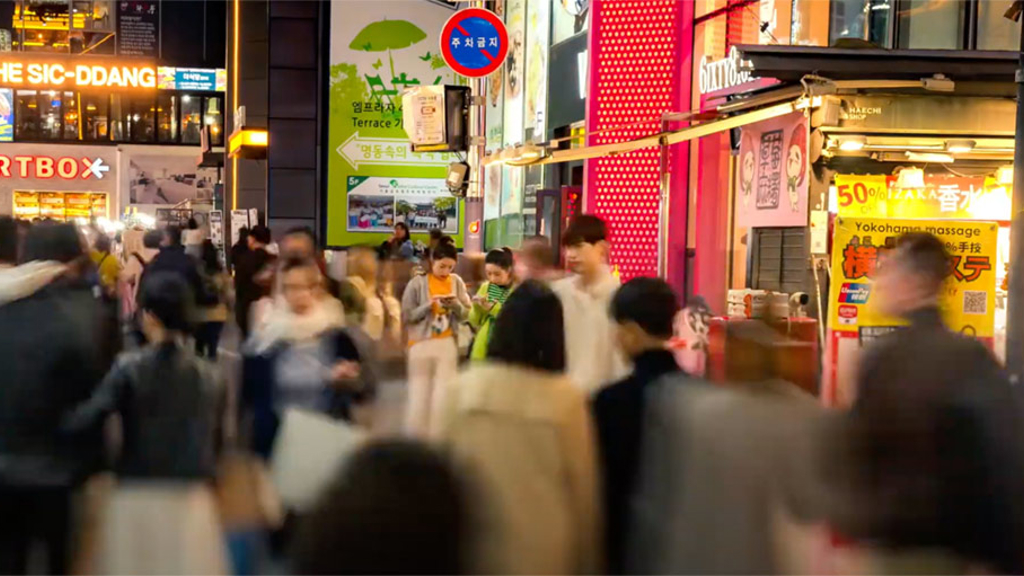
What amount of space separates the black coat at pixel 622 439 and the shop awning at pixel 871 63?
6.61 metres

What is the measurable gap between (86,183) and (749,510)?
1982 inches

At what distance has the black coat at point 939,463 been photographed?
379 cm

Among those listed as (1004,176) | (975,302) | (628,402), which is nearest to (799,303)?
(1004,176)

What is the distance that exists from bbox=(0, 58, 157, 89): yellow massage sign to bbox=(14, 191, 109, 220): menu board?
30636 millimetres

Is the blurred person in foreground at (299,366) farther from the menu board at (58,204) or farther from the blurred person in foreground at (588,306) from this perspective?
the menu board at (58,204)

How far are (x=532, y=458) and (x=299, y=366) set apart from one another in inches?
77.6

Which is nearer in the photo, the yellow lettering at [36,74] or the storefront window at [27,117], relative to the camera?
the yellow lettering at [36,74]

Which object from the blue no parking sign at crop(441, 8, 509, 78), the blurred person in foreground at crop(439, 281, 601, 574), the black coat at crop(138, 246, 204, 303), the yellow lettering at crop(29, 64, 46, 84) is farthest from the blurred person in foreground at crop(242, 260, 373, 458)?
the yellow lettering at crop(29, 64, 46, 84)

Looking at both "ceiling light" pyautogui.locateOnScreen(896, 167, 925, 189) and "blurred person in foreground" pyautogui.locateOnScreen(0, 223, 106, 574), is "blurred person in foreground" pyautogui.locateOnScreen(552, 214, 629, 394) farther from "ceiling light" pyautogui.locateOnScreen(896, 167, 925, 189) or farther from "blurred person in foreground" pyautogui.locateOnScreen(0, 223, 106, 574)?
"ceiling light" pyautogui.locateOnScreen(896, 167, 925, 189)

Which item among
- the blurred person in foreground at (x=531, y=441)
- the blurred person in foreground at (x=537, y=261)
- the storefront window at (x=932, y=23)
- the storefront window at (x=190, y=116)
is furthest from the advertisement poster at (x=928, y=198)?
the storefront window at (x=190, y=116)

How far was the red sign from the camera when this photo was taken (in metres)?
49.7

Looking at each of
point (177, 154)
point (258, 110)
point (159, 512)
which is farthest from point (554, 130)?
point (177, 154)

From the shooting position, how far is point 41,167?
4997 centimetres

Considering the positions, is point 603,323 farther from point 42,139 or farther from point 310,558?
point 42,139
